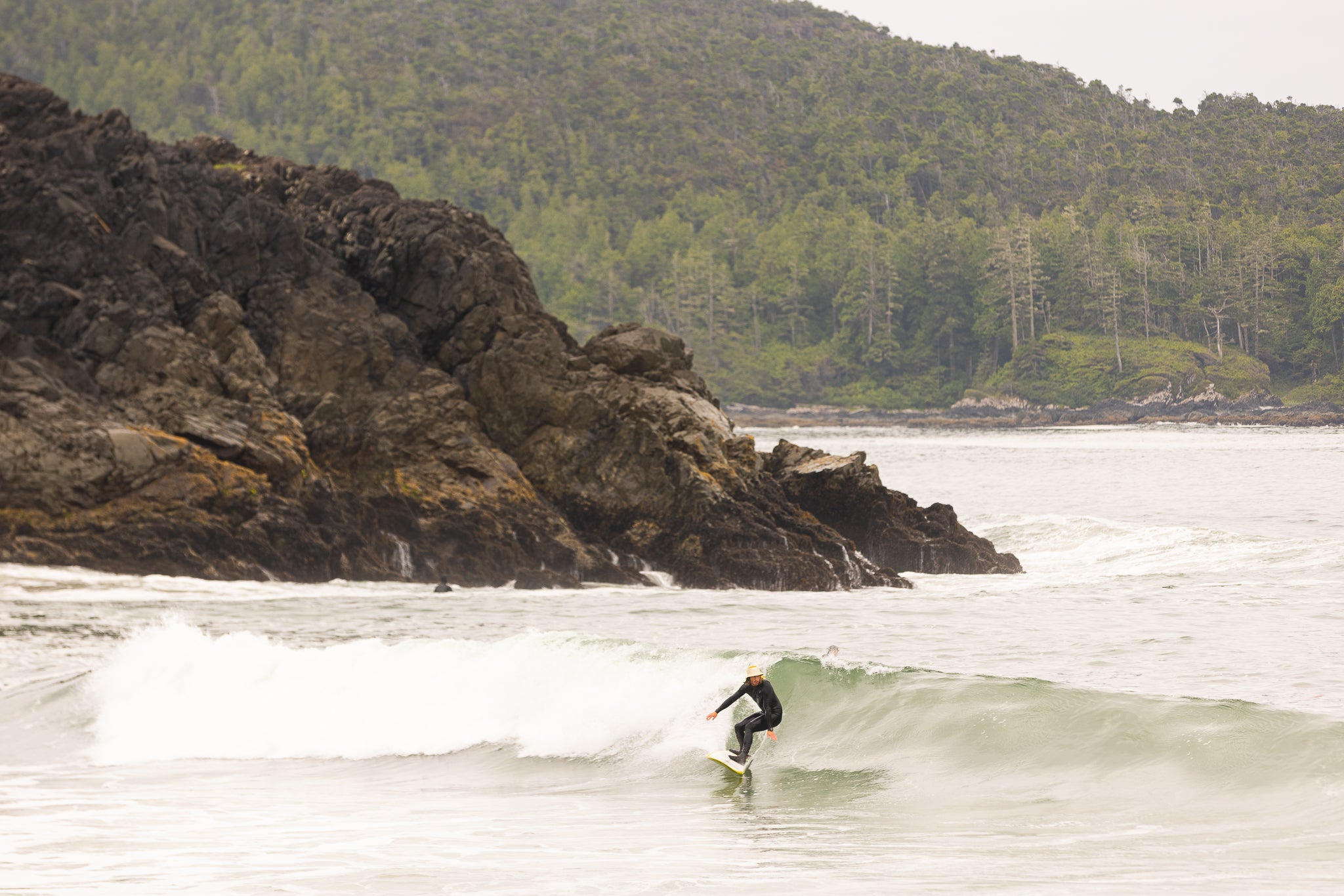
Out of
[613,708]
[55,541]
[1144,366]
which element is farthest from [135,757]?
[1144,366]

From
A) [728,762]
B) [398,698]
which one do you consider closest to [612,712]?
[728,762]

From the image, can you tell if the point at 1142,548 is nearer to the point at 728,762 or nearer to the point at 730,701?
the point at 730,701

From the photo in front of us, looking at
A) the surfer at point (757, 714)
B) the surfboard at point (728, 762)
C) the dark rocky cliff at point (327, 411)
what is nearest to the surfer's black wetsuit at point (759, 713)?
the surfer at point (757, 714)

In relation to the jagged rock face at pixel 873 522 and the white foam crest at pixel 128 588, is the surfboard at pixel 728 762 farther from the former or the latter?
the jagged rock face at pixel 873 522

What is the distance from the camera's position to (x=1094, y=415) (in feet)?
430

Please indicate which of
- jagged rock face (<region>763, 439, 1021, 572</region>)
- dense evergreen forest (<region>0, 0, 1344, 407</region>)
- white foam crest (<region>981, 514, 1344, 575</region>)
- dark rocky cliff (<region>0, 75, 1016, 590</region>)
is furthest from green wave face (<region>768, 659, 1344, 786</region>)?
dense evergreen forest (<region>0, 0, 1344, 407</region>)

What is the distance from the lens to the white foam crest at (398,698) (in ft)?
47.6

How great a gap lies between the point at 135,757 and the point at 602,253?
166 metres

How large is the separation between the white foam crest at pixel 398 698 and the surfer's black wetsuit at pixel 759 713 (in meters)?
0.70

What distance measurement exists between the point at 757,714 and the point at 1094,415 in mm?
124638

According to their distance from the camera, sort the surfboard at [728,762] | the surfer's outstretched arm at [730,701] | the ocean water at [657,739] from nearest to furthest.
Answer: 1. the ocean water at [657,739]
2. the surfboard at [728,762]
3. the surfer's outstretched arm at [730,701]

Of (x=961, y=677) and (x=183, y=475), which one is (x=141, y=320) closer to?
(x=183, y=475)

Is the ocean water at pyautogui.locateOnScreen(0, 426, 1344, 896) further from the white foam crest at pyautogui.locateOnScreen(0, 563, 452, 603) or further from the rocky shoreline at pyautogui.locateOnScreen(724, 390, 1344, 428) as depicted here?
the rocky shoreline at pyautogui.locateOnScreen(724, 390, 1344, 428)

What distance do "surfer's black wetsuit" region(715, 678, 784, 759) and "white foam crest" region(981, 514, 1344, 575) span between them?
16452 mm
